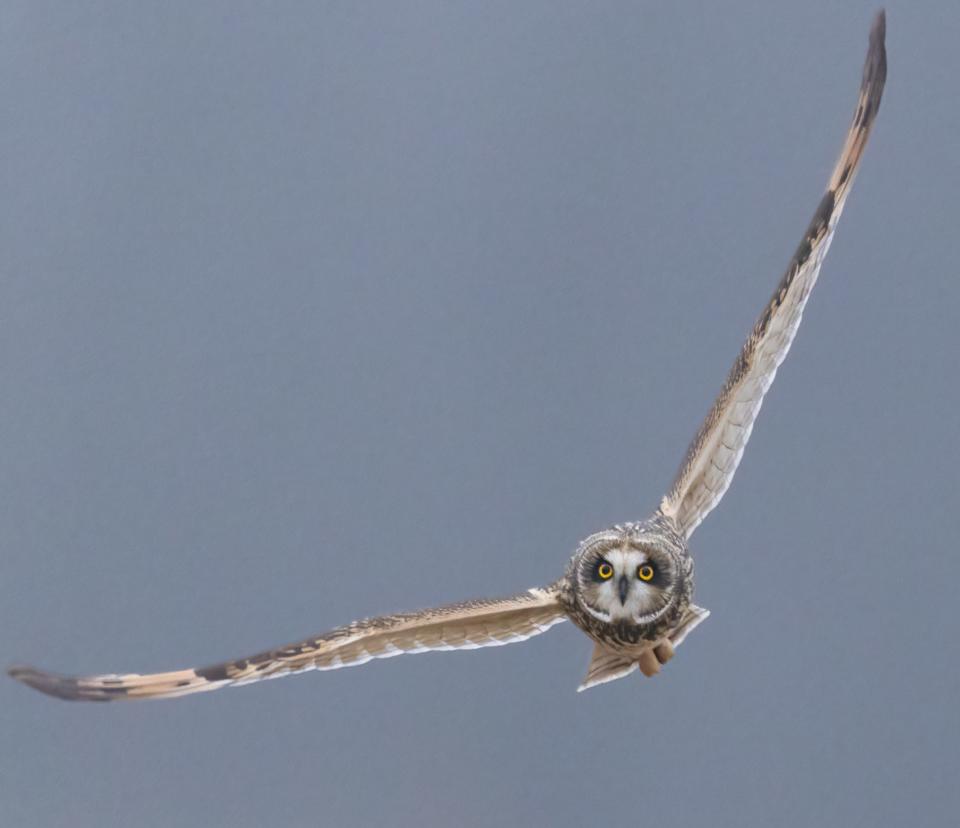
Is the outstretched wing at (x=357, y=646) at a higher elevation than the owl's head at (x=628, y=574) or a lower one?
higher

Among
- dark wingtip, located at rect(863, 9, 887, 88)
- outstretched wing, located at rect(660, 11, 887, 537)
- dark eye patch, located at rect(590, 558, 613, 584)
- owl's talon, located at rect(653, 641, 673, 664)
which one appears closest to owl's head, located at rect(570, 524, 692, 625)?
dark eye patch, located at rect(590, 558, 613, 584)

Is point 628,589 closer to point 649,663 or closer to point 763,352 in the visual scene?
point 649,663

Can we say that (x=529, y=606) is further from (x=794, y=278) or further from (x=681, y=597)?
(x=794, y=278)

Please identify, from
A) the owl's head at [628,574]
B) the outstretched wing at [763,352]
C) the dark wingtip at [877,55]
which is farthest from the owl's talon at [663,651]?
the dark wingtip at [877,55]

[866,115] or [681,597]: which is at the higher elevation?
[866,115]

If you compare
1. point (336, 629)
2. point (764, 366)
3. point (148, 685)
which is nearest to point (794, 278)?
point (764, 366)

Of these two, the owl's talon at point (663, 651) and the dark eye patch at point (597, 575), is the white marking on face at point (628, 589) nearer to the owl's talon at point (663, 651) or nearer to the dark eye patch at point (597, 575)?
the dark eye patch at point (597, 575)

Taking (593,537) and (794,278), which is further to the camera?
(794,278)
